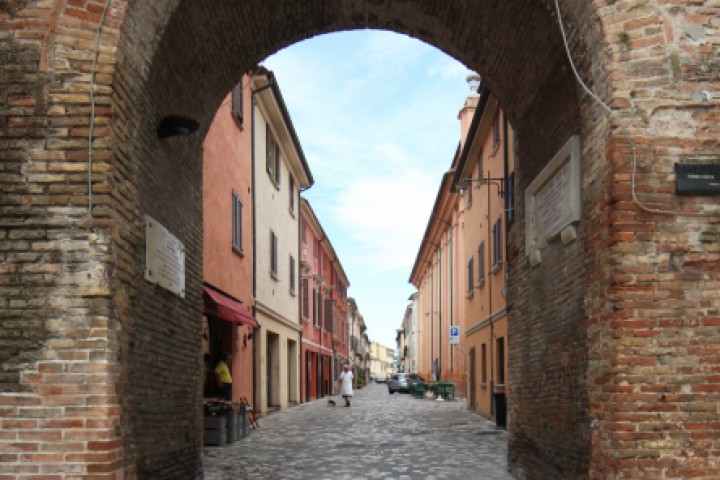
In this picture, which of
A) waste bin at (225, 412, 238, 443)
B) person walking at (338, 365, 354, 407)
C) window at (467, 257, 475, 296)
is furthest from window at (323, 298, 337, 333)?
waste bin at (225, 412, 238, 443)

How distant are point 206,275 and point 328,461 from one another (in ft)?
13.4

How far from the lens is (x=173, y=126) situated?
7.10 metres

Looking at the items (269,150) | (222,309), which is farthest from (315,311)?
(222,309)

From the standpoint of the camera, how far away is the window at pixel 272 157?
20.9 meters

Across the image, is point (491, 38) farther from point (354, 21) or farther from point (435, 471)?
point (435, 471)

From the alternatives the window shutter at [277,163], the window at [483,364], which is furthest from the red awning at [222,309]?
the window shutter at [277,163]

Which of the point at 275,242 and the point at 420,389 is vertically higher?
the point at 275,242

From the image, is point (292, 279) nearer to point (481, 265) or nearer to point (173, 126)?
point (481, 265)

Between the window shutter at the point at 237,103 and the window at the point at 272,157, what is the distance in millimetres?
3751

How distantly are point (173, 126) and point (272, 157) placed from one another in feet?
49.6

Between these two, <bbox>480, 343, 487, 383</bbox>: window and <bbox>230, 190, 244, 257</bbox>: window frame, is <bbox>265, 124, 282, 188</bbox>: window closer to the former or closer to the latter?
<bbox>230, 190, 244, 257</bbox>: window frame

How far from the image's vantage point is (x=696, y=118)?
217 inches

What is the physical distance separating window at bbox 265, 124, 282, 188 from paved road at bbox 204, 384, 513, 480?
23.3ft

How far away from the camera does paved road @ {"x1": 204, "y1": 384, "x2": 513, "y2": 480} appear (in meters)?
10.0
